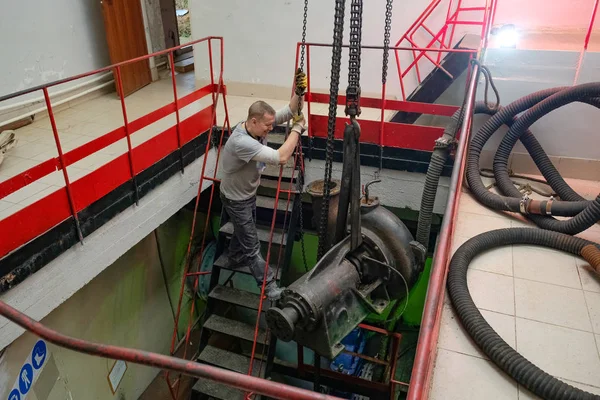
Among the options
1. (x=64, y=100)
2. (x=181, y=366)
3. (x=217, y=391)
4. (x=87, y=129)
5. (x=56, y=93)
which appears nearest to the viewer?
(x=181, y=366)

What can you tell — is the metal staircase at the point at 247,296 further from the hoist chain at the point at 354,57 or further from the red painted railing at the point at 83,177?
the hoist chain at the point at 354,57

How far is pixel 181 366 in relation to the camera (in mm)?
1590

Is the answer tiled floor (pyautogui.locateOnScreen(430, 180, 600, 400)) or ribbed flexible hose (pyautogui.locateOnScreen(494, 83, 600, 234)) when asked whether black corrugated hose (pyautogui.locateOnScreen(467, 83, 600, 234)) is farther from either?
tiled floor (pyautogui.locateOnScreen(430, 180, 600, 400))

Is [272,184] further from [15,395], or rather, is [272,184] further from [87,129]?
[15,395]

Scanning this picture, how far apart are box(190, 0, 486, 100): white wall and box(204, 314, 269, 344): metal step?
4.13 meters

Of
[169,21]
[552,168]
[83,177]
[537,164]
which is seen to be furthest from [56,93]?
[552,168]

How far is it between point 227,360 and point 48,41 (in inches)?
198

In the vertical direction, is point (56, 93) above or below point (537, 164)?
above

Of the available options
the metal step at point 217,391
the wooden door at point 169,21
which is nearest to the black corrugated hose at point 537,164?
the metal step at point 217,391

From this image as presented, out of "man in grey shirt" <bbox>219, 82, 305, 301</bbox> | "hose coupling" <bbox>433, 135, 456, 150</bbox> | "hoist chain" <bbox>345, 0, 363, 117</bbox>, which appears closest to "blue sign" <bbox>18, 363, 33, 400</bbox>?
"man in grey shirt" <bbox>219, 82, 305, 301</bbox>

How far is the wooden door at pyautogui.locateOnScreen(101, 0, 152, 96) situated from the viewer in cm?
683

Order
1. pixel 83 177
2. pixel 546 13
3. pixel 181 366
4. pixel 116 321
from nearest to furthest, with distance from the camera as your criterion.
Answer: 1. pixel 181 366
2. pixel 83 177
3. pixel 116 321
4. pixel 546 13

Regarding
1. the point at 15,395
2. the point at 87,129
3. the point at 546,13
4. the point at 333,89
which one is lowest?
the point at 15,395

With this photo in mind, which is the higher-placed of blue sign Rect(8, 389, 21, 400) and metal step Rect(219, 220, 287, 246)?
metal step Rect(219, 220, 287, 246)
